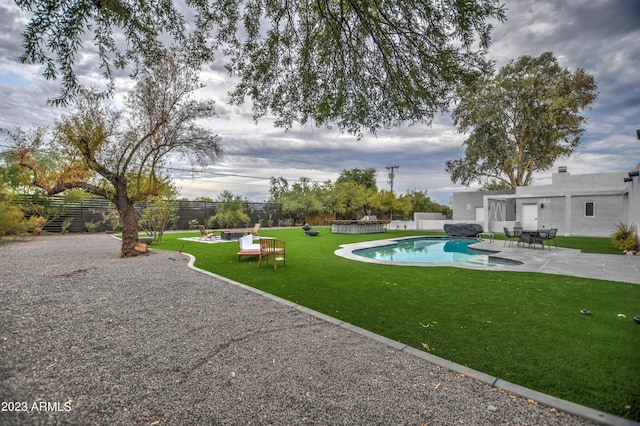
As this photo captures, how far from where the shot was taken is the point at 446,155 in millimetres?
28688

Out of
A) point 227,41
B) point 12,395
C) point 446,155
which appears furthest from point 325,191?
point 12,395

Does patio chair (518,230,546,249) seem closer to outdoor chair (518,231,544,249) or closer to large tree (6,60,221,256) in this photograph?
outdoor chair (518,231,544,249)

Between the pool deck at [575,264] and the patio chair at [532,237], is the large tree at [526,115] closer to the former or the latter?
the patio chair at [532,237]

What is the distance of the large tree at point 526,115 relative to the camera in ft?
68.6

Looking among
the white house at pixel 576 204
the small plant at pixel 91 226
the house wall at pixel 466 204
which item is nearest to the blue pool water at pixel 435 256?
the white house at pixel 576 204

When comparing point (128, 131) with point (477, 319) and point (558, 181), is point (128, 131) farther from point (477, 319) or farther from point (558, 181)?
point (558, 181)

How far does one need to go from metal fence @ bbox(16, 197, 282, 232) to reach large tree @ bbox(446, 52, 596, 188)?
59.8 ft

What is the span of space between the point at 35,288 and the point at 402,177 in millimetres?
35288

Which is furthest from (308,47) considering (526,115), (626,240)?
(526,115)

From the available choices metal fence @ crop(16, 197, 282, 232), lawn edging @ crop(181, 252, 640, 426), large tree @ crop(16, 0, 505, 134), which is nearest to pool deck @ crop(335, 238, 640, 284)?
large tree @ crop(16, 0, 505, 134)

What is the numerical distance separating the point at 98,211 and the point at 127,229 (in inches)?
538

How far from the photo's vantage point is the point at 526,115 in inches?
893

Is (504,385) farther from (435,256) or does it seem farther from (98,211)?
(98,211)

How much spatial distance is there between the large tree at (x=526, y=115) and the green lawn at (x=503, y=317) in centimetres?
1822
